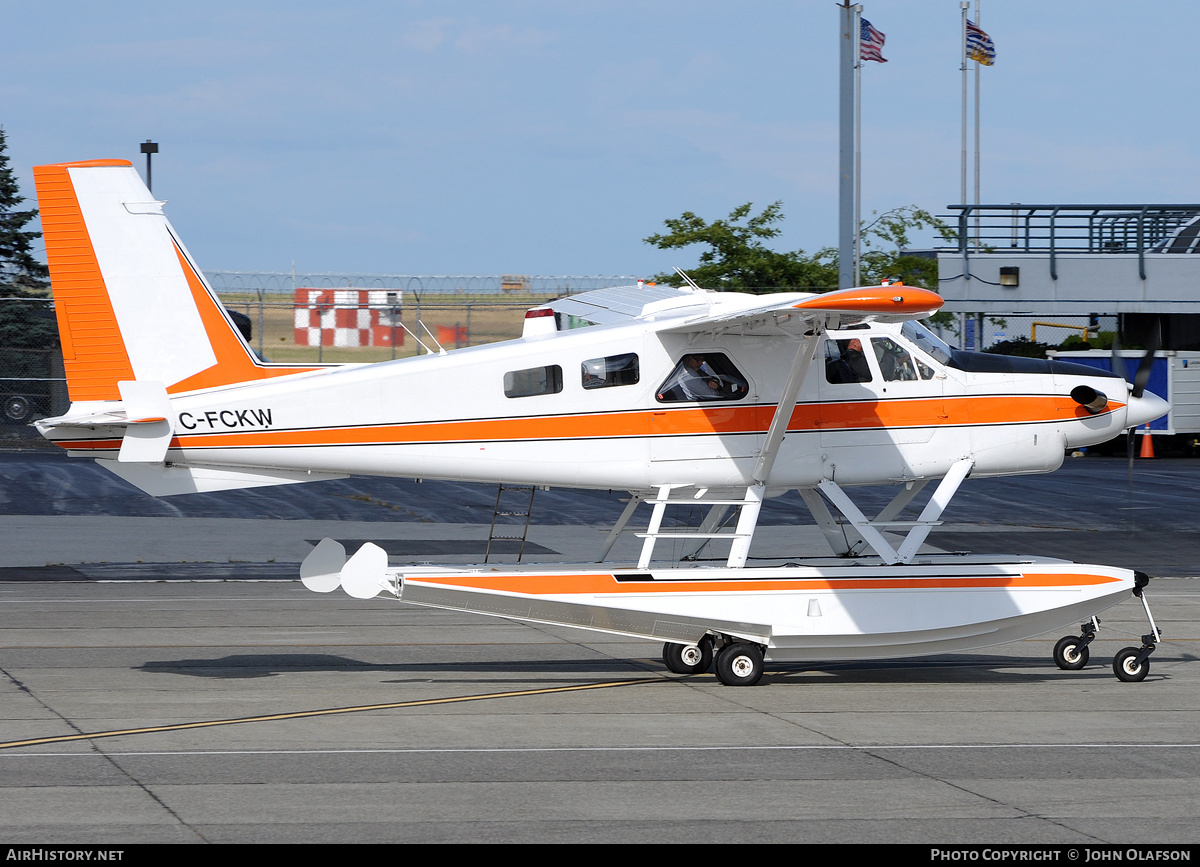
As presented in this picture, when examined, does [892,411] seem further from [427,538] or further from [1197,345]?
[1197,345]

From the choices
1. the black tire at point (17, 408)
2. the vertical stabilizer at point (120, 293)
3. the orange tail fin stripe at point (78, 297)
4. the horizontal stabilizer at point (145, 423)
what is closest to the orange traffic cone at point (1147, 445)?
the black tire at point (17, 408)

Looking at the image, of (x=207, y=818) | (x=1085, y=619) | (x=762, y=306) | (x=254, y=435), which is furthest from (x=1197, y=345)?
(x=207, y=818)

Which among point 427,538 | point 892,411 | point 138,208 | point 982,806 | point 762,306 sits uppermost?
point 138,208

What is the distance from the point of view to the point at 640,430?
37.9 feet

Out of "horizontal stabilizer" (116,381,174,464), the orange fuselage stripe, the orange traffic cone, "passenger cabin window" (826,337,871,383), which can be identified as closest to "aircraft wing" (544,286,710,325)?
the orange fuselage stripe

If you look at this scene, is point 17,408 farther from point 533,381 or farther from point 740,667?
point 740,667

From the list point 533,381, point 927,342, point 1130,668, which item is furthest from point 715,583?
point 1130,668

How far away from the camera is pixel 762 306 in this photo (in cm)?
1059

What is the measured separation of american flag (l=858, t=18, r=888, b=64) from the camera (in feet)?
106

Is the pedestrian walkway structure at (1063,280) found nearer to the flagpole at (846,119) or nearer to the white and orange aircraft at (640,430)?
the flagpole at (846,119)

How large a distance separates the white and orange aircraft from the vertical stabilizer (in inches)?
0.7

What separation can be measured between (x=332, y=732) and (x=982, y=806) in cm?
453

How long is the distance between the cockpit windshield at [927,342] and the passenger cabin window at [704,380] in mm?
1701
